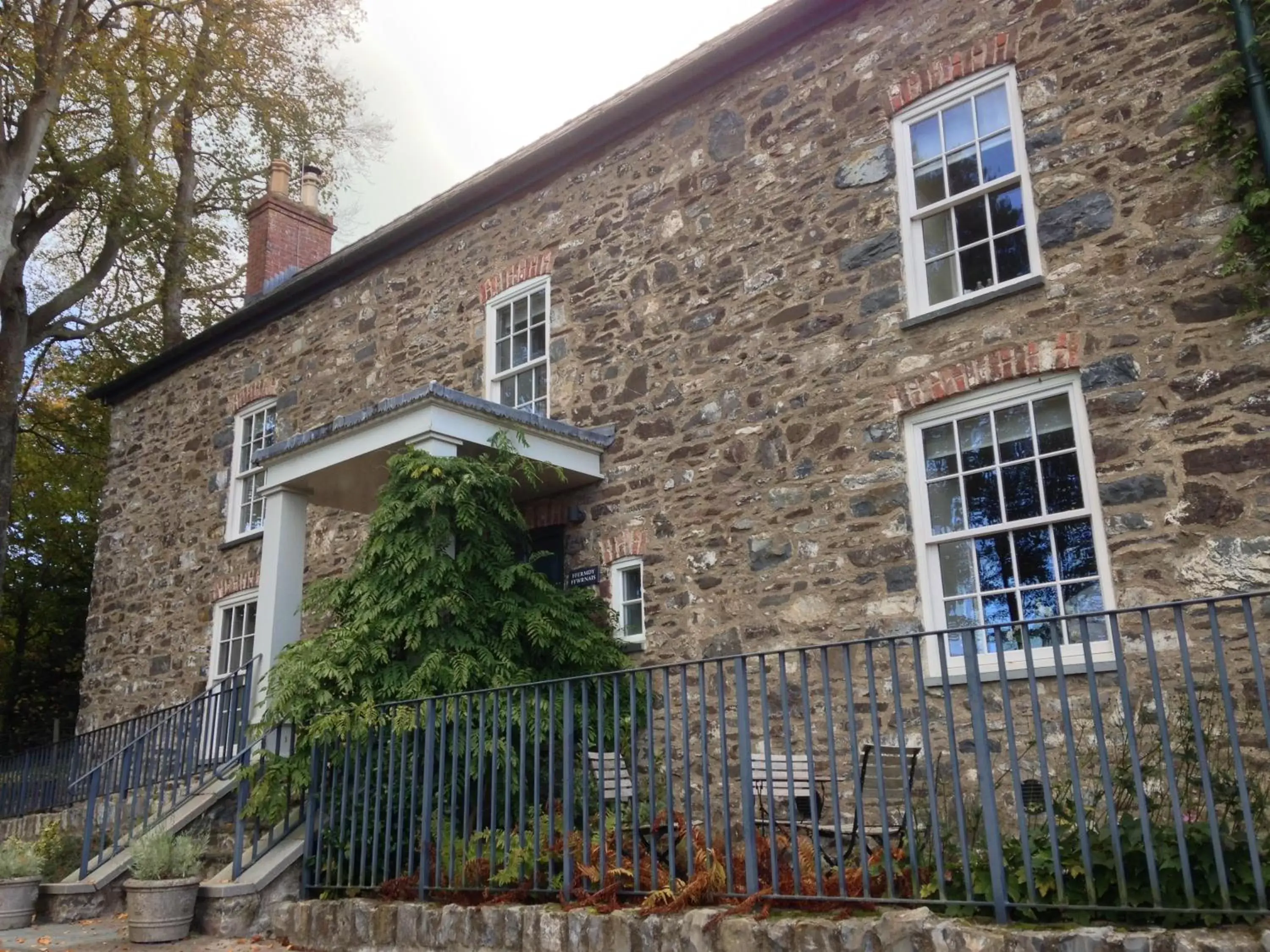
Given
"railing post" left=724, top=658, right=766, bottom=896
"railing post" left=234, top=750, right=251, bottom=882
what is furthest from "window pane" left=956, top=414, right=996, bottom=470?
"railing post" left=234, top=750, right=251, bottom=882

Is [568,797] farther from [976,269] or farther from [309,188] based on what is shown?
[309,188]

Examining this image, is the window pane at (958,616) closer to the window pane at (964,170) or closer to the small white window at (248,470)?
the window pane at (964,170)

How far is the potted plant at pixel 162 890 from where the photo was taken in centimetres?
712

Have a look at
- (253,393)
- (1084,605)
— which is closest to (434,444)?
(1084,605)

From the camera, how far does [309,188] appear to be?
16.6 metres

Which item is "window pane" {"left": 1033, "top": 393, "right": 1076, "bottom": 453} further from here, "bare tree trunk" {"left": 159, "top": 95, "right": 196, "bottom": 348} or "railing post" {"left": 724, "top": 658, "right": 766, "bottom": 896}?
"bare tree trunk" {"left": 159, "top": 95, "right": 196, "bottom": 348}

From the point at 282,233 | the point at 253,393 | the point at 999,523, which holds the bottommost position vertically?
the point at 999,523

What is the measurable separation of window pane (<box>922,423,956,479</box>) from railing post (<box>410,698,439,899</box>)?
3783mm

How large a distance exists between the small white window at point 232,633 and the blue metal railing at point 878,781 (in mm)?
5996

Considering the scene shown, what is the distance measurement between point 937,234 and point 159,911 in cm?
712

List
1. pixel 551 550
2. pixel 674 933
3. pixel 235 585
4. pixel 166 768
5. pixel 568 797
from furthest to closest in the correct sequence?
pixel 235 585, pixel 551 550, pixel 166 768, pixel 568 797, pixel 674 933

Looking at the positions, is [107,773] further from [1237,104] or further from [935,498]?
[1237,104]

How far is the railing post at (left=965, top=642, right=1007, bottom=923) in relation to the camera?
14.3 ft

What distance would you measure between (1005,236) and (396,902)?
5976 millimetres
